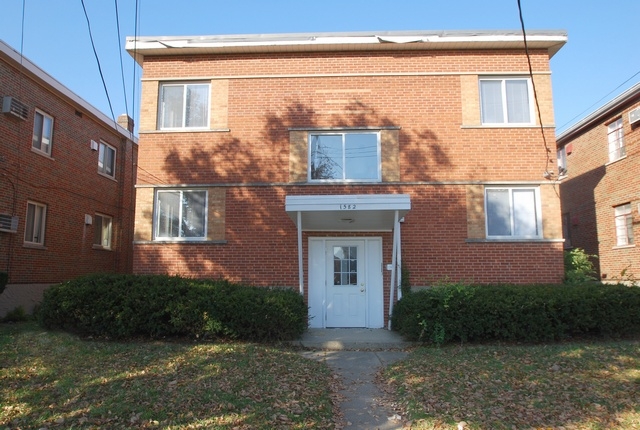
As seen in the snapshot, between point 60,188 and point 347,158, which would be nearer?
point 347,158

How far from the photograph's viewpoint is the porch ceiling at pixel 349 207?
9562mm

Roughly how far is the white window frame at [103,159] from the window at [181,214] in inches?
282

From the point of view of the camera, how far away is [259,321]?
29.5 ft

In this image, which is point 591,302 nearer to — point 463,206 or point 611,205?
point 463,206

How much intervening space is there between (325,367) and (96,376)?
3399mm

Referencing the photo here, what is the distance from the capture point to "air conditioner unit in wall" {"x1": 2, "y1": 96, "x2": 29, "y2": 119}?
12656 millimetres

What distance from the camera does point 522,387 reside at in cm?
629

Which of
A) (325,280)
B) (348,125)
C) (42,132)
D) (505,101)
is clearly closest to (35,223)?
(42,132)

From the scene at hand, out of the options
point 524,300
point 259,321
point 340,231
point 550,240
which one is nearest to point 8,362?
point 259,321

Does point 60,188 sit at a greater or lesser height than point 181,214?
greater

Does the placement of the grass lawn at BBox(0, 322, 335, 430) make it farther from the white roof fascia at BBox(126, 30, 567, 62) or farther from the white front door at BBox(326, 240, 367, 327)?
the white roof fascia at BBox(126, 30, 567, 62)

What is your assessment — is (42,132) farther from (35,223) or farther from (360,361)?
(360,361)

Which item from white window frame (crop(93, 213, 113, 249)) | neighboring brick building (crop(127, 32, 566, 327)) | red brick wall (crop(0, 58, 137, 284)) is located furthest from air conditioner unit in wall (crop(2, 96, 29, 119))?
white window frame (crop(93, 213, 113, 249))

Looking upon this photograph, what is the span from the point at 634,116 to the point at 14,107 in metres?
18.1
